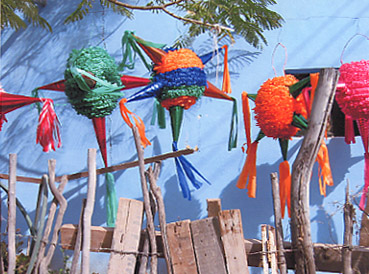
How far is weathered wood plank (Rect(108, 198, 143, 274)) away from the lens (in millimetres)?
2473

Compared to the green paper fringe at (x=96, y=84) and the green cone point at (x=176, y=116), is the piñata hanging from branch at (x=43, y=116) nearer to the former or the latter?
the green paper fringe at (x=96, y=84)

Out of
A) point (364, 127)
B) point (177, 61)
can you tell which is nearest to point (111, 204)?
point (177, 61)

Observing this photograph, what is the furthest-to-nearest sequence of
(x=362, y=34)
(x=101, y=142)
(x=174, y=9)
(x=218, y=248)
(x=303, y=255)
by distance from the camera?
1. (x=174, y=9)
2. (x=362, y=34)
3. (x=101, y=142)
4. (x=218, y=248)
5. (x=303, y=255)

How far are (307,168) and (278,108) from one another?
0.48 metres

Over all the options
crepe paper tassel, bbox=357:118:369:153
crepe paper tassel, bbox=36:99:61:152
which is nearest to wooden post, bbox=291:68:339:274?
crepe paper tassel, bbox=357:118:369:153

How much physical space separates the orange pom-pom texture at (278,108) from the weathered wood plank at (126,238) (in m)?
0.86

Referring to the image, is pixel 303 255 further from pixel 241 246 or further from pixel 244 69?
pixel 244 69

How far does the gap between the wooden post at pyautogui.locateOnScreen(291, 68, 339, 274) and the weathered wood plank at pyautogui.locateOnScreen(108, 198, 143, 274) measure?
84 cm

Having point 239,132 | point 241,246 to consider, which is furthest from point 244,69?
point 241,246

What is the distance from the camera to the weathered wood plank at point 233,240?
92.5 inches

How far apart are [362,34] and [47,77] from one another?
250 centimetres

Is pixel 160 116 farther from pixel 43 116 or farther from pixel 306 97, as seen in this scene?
pixel 306 97

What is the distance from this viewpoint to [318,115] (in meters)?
2.23

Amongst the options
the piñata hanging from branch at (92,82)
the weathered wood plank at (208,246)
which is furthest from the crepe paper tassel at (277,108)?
the piñata hanging from branch at (92,82)
